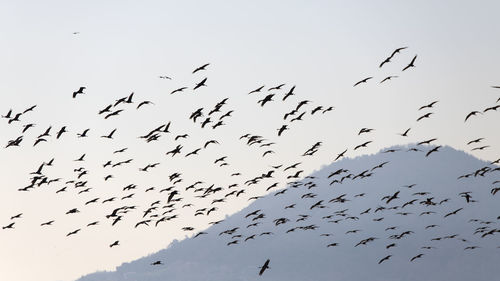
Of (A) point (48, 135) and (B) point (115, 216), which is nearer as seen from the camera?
(A) point (48, 135)

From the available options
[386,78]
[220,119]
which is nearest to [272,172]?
[220,119]

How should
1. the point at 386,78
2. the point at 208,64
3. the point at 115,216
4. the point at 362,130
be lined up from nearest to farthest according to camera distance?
1. the point at 208,64
2. the point at 386,78
3. the point at 362,130
4. the point at 115,216

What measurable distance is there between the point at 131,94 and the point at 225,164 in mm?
18118

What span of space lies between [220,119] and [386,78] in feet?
41.5

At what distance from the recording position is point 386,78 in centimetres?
5584

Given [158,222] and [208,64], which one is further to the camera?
[158,222]

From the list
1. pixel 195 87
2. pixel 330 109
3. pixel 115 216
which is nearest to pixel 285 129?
pixel 330 109

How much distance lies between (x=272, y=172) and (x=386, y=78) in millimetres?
16506

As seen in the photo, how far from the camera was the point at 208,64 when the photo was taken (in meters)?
49.7

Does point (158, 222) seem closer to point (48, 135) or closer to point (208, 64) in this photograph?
point (48, 135)

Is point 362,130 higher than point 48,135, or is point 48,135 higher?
point 48,135

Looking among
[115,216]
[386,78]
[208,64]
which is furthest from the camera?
[115,216]

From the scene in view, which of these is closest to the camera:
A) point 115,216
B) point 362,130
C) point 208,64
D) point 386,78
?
point 208,64

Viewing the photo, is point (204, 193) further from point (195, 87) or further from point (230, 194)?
point (195, 87)
